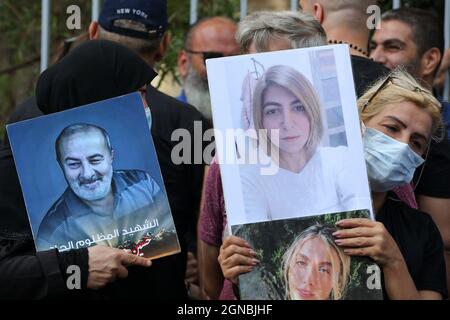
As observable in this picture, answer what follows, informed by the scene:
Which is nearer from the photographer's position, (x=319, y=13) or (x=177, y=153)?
(x=177, y=153)

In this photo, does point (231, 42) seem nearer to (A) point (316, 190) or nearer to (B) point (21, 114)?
(B) point (21, 114)

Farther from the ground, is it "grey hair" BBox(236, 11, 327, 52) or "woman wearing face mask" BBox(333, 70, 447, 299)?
"grey hair" BBox(236, 11, 327, 52)

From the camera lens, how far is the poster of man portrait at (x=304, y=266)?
293 centimetres

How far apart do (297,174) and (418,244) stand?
44 cm

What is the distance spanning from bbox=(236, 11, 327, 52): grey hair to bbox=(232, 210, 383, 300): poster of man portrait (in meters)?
0.77

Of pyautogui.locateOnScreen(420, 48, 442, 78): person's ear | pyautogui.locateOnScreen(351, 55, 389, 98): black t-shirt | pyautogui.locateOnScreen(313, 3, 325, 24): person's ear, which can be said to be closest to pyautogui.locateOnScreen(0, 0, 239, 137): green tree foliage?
pyautogui.locateOnScreen(420, 48, 442, 78): person's ear

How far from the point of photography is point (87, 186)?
315cm

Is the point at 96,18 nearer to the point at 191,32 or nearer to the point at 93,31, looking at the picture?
the point at 93,31

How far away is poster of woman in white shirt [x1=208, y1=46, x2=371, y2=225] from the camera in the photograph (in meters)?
2.94

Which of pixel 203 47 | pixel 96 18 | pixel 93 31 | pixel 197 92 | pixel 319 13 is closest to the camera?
pixel 319 13

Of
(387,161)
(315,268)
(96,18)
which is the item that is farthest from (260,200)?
(96,18)

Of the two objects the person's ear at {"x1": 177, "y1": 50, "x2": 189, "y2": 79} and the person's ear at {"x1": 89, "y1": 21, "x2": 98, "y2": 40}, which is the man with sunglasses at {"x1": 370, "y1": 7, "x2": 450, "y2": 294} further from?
the person's ear at {"x1": 89, "y1": 21, "x2": 98, "y2": 40}

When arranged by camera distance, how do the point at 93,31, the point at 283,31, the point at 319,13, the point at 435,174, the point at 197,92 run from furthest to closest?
the point at 197,92 → the point at 93,31 → the point at 319,13 → the point at 435,174 → the point at 283,31
